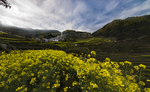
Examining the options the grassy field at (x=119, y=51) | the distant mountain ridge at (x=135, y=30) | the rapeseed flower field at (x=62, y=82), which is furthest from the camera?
the distant mountain ridge at (x=135, y=30)

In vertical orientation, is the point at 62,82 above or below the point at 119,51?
below

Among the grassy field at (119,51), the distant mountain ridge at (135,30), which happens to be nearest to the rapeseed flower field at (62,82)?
the grassy field at (119,51)

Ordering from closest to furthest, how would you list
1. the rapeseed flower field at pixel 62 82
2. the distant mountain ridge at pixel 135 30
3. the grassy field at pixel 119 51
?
the rapeseed flower field at pixel 62 82, the grassy field at pixel 119 51, the distant mountain ridge at pixel 135 30

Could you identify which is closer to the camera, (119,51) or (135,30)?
(119,51)

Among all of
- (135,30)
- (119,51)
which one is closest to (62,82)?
(119,51)

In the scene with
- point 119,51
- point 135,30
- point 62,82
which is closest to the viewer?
point 62,82

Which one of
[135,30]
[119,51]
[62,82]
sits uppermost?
[135,30]

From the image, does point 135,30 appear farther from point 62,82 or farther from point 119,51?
point 62,82

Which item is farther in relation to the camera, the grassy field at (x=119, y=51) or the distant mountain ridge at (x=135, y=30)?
the distant mountain ridge at (x=135, y=30)

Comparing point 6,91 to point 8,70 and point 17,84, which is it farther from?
point 8,70

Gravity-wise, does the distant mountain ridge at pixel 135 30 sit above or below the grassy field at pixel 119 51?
above

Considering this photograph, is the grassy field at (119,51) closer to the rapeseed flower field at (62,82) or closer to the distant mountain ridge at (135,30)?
the rapeseed flower field at (62,82)

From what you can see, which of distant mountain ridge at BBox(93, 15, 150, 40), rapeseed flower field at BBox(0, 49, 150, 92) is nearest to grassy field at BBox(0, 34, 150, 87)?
rapeseed flower field at BBox(0, 49, 150, 92)

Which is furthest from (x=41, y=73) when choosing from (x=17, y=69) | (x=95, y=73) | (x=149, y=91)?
(x=149, y=91)
